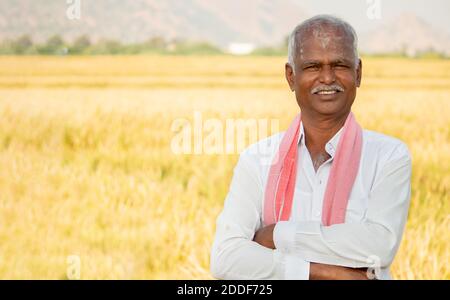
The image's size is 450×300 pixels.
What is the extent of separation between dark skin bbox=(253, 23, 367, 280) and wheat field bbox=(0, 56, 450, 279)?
1.24 metres

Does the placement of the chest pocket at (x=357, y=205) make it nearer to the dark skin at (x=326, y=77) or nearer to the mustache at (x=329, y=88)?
the dark skin at (x=326, y=77)

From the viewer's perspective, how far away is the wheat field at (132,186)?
3.21 metres

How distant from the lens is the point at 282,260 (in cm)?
188

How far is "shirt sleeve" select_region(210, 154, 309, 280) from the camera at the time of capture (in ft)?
6.16

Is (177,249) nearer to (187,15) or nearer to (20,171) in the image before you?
(20,171)

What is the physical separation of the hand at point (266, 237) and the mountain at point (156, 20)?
4.67 metres

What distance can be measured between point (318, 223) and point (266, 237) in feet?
0.42

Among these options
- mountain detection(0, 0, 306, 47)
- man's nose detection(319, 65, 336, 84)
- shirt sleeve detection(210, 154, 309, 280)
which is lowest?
shirt sleeve detection(210, 154, 309, 280)

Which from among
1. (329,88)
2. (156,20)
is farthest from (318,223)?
(156,20)

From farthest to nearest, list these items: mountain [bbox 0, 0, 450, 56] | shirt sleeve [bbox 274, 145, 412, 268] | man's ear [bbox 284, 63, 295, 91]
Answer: mountain [bbox 0, 0, 450, 56] < man's ear [bbox 284, 63, 295, 91] < shirt sleeve [bbox 274, 145, 412, 268]

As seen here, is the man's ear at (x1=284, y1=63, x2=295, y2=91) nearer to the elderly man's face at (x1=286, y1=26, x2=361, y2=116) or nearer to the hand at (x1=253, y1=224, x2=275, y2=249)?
the elderly man's face at (x1=286, y1=26, x2=361, y2=116)

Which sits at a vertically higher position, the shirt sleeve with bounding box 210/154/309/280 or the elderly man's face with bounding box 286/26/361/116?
the elderly man's face with bounding box 286/26/361/116

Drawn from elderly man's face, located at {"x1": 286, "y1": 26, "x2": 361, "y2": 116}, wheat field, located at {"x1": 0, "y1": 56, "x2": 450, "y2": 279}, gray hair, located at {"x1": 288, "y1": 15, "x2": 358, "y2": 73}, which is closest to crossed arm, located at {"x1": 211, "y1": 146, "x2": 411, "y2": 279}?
elderly man's face, located at {"x1": 286, "y1": 26, "x2": 361, "y2": 116}

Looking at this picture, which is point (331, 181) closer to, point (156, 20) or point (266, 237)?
point (266, 237)
